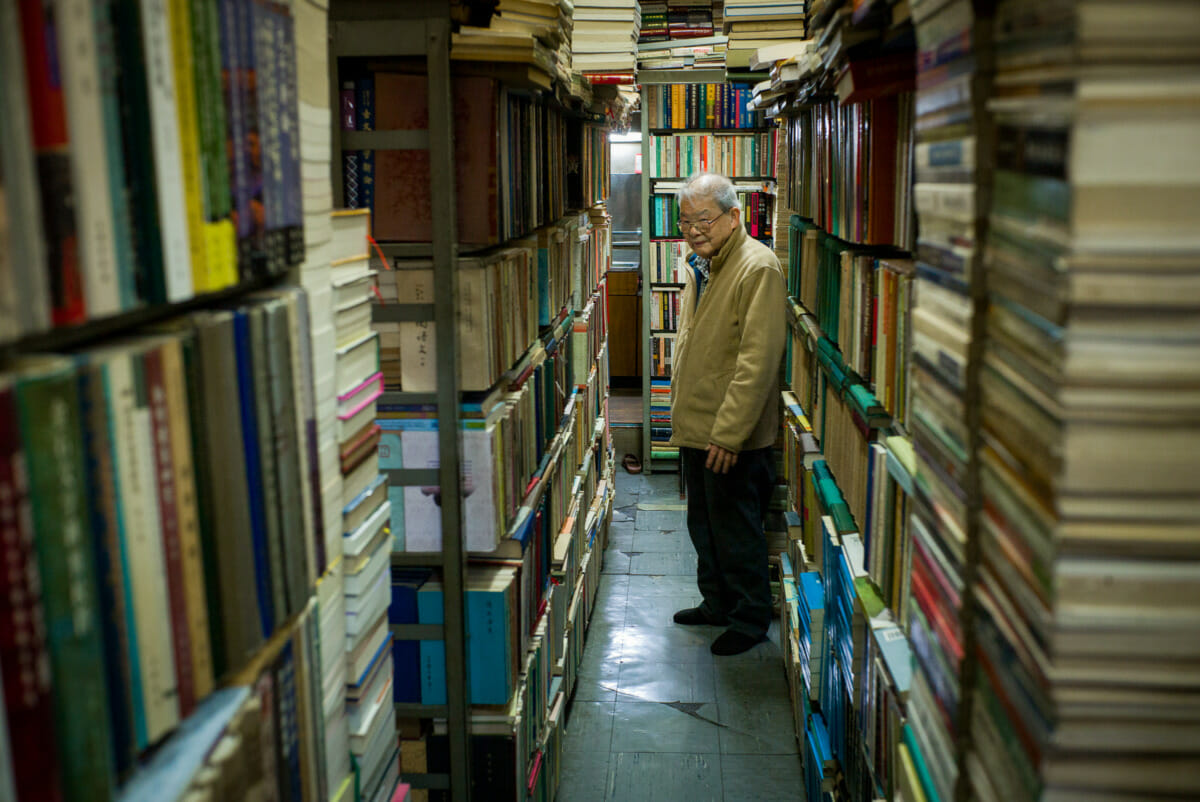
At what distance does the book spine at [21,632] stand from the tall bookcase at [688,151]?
5.24 meters

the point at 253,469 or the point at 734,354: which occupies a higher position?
the point at 253,469

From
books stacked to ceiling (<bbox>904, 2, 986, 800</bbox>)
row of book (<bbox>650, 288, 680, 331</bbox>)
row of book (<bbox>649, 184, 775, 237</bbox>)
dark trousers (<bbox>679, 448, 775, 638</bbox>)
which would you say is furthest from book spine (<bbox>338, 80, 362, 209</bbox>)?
row of book (<bbox>650, 288, 680, 331</bbox>)

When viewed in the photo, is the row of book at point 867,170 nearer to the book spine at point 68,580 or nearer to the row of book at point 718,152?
the book spine at point 68,580

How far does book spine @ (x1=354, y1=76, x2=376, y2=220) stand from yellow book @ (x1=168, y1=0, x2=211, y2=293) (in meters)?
1.22

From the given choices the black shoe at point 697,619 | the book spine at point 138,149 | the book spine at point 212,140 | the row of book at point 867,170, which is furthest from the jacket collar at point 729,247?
the book spine at point 138,149

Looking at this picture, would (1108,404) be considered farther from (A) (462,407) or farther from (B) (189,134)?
(A) (462,407)

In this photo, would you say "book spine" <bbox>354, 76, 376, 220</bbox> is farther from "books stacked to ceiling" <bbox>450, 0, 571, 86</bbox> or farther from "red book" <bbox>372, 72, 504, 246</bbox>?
"books stacked to ceiling" <bbox>450, 0, 571, 86</bbox>

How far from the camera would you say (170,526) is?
72 centimetres

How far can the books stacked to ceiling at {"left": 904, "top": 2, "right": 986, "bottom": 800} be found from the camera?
0.96m

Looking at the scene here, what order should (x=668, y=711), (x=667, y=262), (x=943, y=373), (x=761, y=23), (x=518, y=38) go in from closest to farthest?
(x=943, y=373), (x=518, y=38), (x=668, y=711), (x=761, y=23), (x=667, y=262)

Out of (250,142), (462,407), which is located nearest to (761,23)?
(462,407)

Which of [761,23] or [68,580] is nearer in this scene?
[68,580]

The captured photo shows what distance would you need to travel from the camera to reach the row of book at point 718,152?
5672 millimetres

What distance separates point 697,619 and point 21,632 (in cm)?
358
